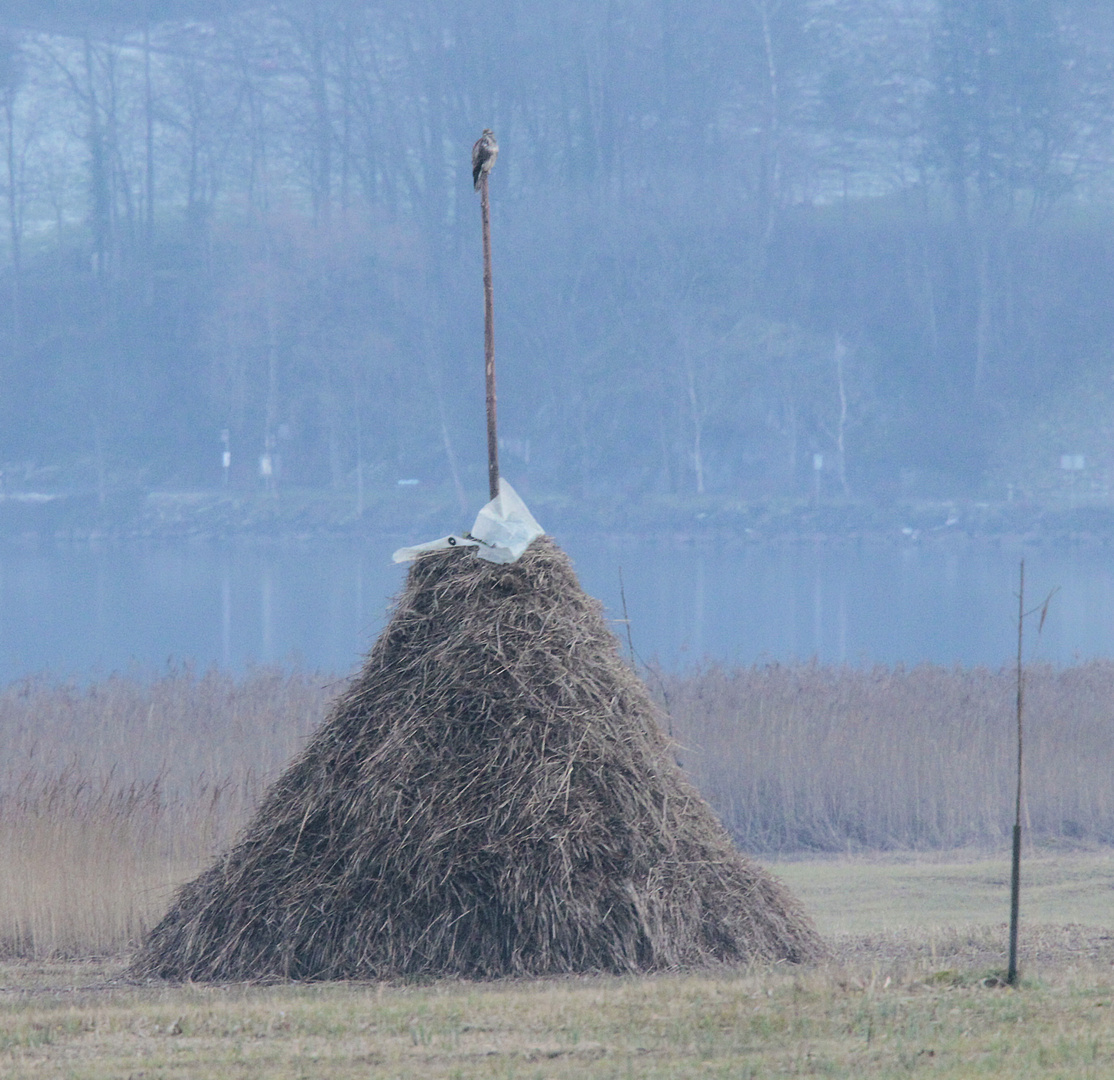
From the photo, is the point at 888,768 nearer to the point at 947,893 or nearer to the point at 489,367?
the point at 947,893

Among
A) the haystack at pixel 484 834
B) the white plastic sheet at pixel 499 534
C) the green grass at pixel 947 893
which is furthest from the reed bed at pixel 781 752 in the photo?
the white plastic sheet at pixel 499 534

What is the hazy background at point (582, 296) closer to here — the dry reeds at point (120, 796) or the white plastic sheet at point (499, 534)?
the dry reeds at point (120, 796)

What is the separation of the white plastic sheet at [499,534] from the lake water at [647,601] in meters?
16.1

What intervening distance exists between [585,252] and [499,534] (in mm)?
104867

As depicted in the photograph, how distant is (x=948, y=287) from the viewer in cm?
10525

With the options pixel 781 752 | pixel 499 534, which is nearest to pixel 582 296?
pixel 781 752

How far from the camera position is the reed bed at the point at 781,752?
15.4 meters

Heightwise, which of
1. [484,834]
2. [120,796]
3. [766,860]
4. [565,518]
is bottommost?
[565,518]

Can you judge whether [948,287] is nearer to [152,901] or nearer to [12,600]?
[12,600]

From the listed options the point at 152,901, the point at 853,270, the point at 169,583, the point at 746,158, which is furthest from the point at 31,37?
the point at 152,901

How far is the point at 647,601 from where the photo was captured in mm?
56875

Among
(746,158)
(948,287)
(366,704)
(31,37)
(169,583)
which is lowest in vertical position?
(169,583)

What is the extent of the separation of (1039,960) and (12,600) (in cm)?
5792

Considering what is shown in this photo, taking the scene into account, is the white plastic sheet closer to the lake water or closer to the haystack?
the haystack
